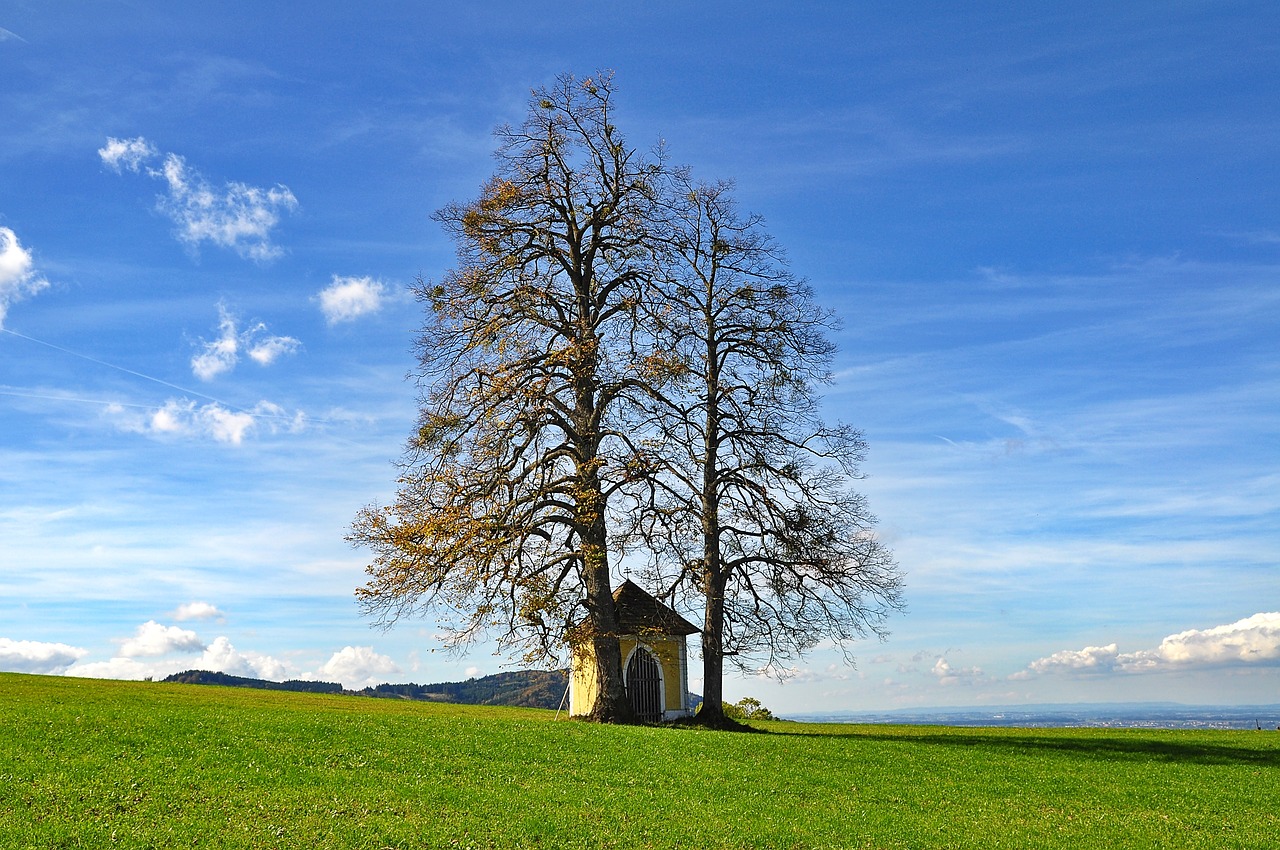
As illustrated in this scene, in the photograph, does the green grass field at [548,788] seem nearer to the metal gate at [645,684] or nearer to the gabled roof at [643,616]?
the gabled roof at [643,616]

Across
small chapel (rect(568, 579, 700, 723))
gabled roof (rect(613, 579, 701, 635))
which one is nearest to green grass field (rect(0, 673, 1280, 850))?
gabled roof (rect(613, 579, 701, 635))

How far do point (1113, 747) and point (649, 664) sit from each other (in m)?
16.2

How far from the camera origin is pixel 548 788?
18.4m

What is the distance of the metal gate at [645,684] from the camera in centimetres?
3609

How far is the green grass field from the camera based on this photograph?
1509cm

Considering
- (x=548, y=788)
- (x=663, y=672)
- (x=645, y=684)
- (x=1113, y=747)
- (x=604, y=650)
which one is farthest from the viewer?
(x=663, y=672)

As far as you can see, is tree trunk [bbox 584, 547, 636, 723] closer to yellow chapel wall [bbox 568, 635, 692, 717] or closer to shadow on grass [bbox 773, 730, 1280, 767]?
yellow chapel wall [bbox 568, 635, 692, 717]

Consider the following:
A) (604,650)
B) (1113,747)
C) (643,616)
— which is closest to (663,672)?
(643,616)

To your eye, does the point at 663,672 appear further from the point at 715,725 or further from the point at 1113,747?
the point at 1113,747

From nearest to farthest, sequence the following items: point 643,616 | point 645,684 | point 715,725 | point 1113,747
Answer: point 1113,747 < point 715,725 < point 643,616 < point 645,684

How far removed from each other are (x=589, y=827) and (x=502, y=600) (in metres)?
13.8

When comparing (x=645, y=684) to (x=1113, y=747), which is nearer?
(x=1113, y=747)

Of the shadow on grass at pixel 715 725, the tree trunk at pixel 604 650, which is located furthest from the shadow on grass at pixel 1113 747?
the tree trunk at pixel 604 650

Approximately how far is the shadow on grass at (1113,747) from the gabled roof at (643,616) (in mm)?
5890
